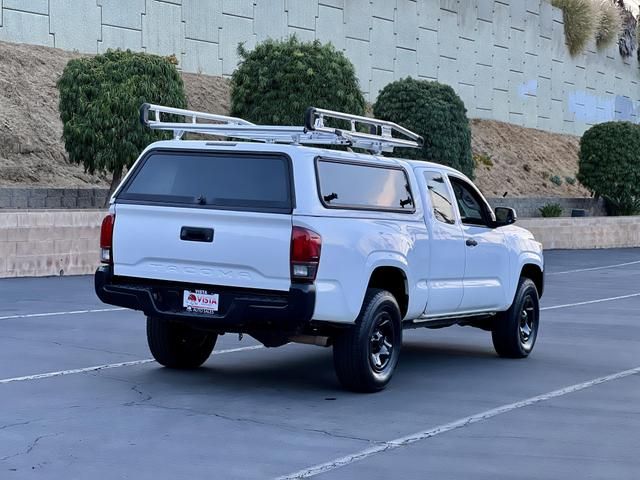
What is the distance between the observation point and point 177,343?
12.0m

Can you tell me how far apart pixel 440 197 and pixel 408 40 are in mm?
35944

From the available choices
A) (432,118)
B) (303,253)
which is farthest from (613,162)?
(303,253)

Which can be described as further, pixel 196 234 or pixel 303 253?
pixel 196 234

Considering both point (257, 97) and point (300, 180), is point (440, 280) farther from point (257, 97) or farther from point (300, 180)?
point (257, 97)

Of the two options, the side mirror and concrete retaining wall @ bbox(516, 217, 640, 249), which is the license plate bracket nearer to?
the side mirror

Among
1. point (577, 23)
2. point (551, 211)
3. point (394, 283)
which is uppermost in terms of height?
point (577, 23)

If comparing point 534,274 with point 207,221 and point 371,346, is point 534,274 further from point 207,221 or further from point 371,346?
point 207,221

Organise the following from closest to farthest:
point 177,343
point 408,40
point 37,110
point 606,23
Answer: point 177,343 < point 37,110 < point 408,40 < point 606,23

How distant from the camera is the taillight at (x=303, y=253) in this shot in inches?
403

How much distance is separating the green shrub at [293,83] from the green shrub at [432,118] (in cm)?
477

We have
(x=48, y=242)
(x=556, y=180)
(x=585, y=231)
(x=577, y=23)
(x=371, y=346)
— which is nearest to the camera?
(x=371, y=346)

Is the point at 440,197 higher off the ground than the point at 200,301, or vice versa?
the point at 440,197

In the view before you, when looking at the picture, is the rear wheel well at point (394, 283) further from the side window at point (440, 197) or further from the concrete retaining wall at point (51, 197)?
the concrete retaining wall at point (51, 197)

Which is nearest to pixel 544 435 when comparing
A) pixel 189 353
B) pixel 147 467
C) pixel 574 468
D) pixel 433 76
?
pixel 574 468
